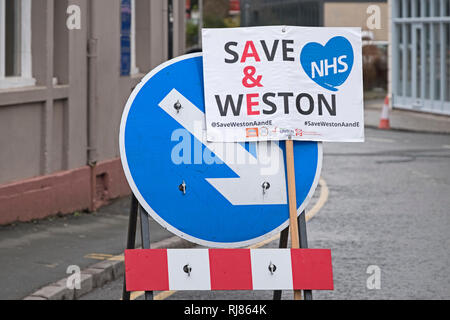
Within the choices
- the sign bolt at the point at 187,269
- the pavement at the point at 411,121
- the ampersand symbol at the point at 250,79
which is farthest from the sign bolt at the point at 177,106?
the pavement at the point at 411,121

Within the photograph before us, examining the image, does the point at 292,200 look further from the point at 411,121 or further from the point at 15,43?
the point at 411,121

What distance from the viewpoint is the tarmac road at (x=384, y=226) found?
313 inches

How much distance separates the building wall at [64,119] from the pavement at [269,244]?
272 mm

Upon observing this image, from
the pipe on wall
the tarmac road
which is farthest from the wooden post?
the pipe on wall

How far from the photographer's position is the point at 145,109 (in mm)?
4715

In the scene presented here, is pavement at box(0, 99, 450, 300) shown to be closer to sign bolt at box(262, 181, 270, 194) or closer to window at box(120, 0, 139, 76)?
window at box(120, 0, 139, 76)

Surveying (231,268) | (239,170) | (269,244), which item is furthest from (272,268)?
(269,244)

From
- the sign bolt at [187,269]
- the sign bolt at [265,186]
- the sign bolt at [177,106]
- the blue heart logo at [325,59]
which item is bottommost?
the sign bolt at [187,269]

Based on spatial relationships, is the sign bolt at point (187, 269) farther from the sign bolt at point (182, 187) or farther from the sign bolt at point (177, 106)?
the sign bolt at point (177, 106)

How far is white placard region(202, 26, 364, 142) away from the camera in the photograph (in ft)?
15.7

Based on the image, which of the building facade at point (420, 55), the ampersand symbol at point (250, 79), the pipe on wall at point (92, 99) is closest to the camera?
the ampersand symbol at point (250, 79)

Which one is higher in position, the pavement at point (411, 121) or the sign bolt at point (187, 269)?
the sign bolt at point (187, 269)

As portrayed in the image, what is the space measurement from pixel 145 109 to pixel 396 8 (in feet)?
101
